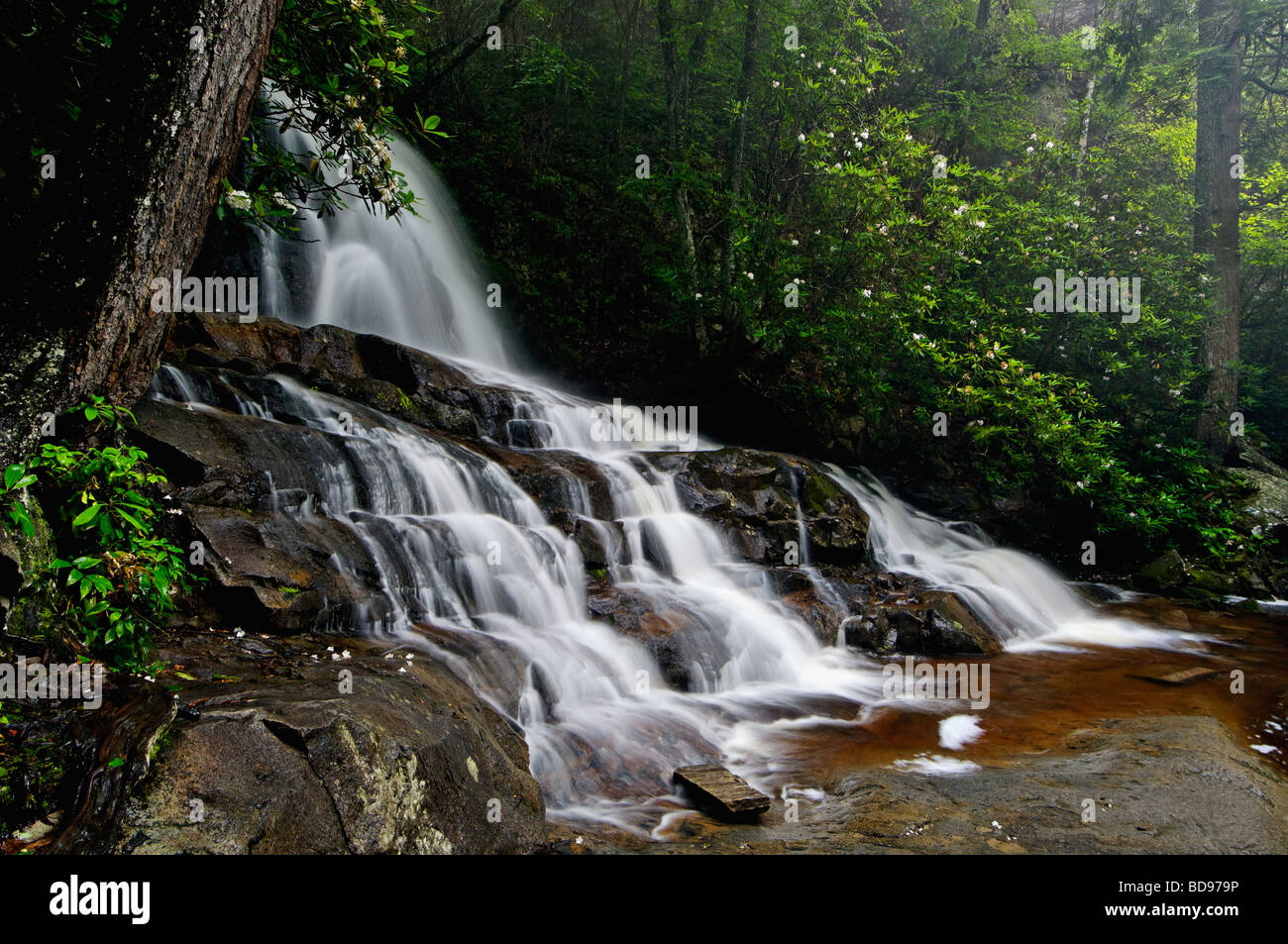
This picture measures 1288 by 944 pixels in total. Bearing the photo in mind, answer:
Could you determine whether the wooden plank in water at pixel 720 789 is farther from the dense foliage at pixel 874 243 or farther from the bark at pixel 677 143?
the bark at pixel 677 143

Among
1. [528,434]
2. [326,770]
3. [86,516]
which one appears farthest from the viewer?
[528,434]

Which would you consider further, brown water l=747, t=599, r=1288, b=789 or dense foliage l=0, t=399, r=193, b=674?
brown water l=747, t=599, r=1288, b=789

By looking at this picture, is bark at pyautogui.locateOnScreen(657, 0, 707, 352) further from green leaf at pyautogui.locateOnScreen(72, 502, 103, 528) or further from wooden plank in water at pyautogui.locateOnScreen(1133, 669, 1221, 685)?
green leaf at pyautogui.locateOnScreen(72, 502, 103, 528)

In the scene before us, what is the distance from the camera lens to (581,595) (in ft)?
22.7

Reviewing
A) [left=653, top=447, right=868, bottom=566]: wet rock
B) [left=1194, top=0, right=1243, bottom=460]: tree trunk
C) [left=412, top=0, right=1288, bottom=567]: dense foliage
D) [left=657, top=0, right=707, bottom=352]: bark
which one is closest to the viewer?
[left=653, top=447, right=868, bottom=566]: wet rock

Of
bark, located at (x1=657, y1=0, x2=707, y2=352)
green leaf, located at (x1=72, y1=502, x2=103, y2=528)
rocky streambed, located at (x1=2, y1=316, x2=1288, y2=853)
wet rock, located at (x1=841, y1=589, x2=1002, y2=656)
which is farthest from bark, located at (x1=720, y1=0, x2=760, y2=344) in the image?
green leaf, located at (x1=72, y1=502, x2=103, y2=528)

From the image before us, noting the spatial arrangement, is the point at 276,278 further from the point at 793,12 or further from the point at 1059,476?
the point at 1059,476

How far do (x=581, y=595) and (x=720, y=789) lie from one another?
2813 mm

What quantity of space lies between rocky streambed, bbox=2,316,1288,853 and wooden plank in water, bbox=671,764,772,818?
0.10 metres

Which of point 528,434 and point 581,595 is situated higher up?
point 528,434

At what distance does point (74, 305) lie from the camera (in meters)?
3.60

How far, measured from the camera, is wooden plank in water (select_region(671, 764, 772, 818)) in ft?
13.9

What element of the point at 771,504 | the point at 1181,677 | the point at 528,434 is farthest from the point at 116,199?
the point at 1181,677

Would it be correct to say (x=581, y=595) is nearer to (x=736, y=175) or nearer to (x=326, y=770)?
(x=326, y=770)
